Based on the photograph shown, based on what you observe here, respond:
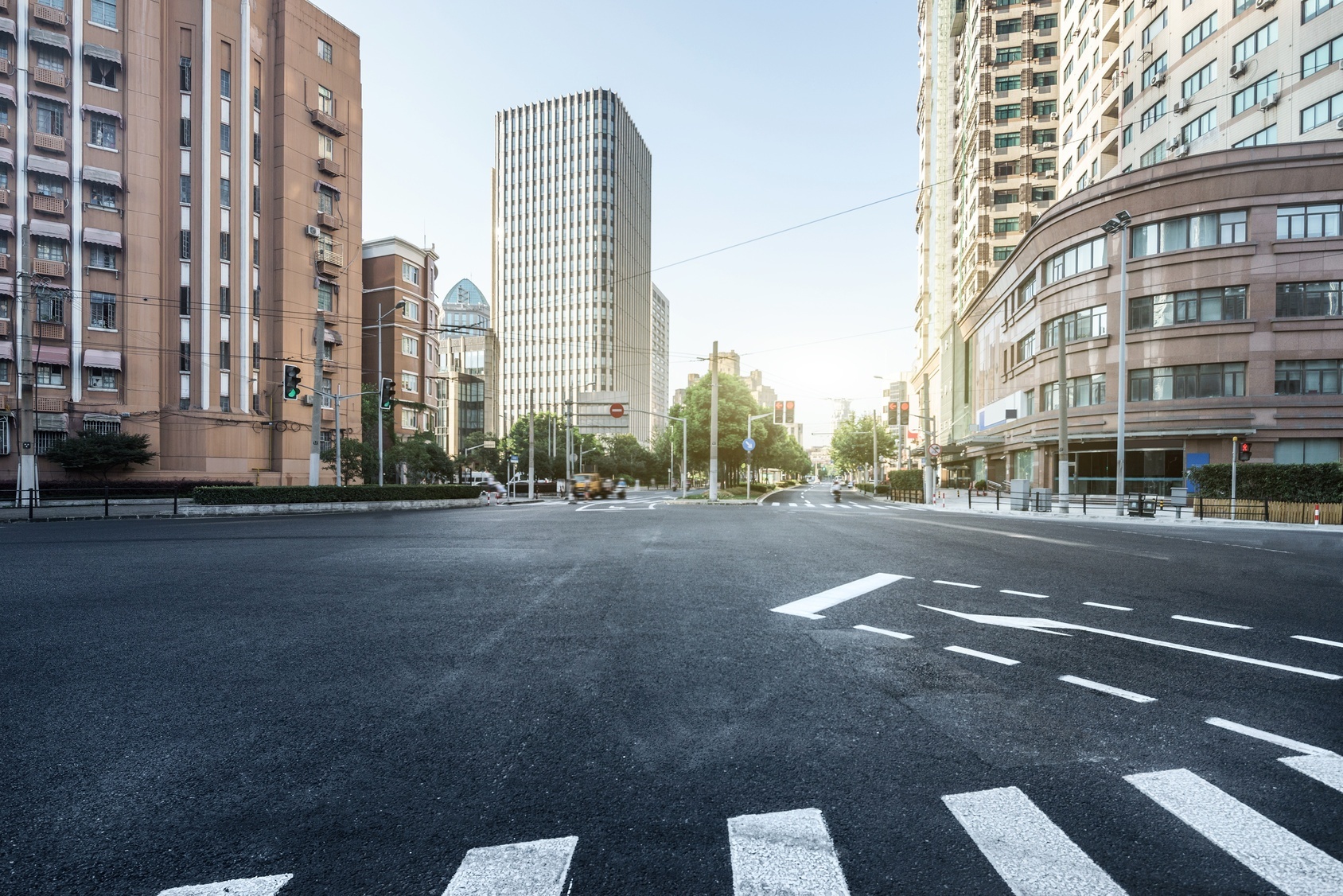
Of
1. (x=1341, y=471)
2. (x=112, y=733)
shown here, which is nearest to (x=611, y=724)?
(x=112, y=733)

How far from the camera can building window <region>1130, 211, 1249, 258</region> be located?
34.0 m

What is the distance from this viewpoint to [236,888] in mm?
2363

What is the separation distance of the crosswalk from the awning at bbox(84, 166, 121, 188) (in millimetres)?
48599

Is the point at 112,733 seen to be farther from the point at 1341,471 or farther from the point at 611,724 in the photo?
the point at 1341,471

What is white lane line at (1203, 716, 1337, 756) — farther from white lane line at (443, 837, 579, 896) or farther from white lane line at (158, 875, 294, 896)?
white lane line at (158, 875, 294, 896)

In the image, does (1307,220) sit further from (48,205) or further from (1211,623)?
(48,205)

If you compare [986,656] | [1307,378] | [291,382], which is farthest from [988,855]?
[1307,378]

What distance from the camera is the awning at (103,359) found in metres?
37.4

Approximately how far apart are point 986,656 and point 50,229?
160 ft

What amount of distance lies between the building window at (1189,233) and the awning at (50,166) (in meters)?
56.2

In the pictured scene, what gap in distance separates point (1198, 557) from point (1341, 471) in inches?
712

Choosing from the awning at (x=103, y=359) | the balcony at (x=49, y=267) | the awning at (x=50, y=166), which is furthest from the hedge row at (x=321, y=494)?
the awning at (x=50, y=166)

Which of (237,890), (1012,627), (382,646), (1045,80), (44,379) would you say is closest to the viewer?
(237,890)

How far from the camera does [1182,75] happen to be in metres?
40.7
